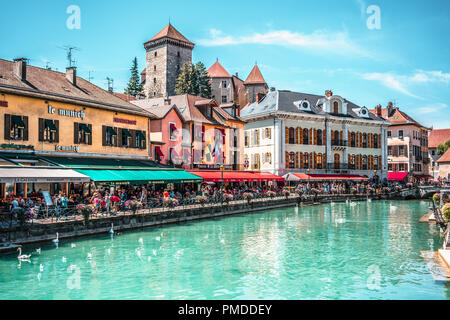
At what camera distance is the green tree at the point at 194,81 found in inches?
2672

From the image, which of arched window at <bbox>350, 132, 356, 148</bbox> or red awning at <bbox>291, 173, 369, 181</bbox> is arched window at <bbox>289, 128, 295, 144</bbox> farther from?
arched window at <bbox>350, 132, 356, 148</bbox>

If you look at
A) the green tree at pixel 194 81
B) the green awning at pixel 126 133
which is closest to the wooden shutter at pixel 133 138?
the green awning at pixel 126 133

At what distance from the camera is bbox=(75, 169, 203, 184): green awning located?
26.0 m

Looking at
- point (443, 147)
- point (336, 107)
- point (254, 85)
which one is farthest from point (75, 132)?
point (443, 147)

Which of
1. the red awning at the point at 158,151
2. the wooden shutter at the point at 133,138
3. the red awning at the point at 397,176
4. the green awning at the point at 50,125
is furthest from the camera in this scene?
the red awning at the point at 397,176

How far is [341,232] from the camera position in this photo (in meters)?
25.7

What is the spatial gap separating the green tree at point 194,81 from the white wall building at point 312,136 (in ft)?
45.0

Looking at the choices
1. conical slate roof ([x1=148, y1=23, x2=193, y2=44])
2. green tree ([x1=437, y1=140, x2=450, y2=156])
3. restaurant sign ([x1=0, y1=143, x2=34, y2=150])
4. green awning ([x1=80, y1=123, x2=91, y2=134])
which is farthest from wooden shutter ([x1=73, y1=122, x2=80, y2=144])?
green tree ([x1=437, y1=140, x2=450, y2=156])

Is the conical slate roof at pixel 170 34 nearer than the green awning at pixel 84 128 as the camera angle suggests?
No

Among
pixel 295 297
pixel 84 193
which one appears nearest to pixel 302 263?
pixel 295 297

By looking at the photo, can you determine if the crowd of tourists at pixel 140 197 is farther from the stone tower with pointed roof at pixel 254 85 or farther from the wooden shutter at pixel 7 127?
the stone tower with pointed roof at pixel 254 85
